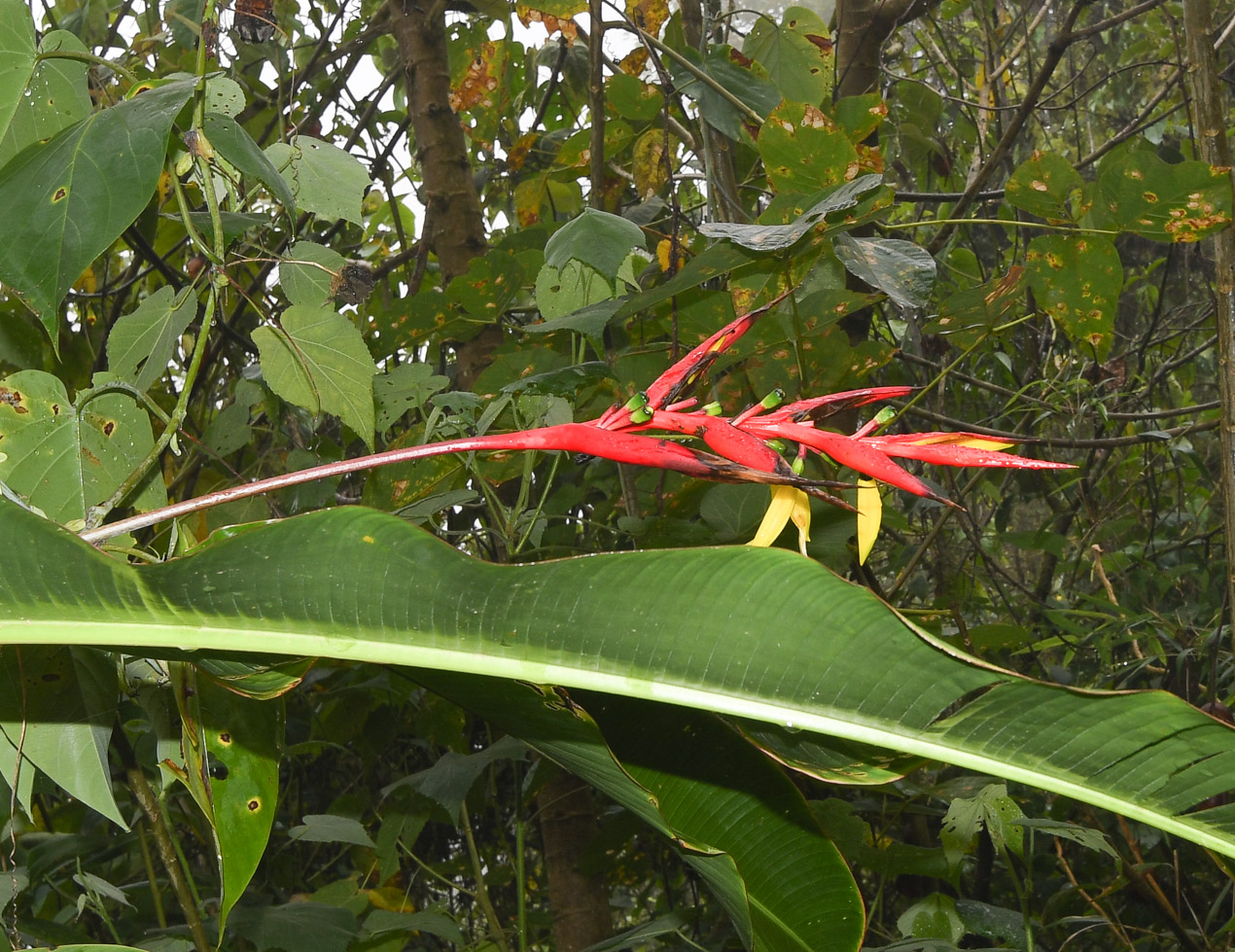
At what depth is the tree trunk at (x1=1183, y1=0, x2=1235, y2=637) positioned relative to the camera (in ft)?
2.48

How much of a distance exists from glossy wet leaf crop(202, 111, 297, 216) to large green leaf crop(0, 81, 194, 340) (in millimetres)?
64

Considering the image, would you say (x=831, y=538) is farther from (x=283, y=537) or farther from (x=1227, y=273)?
(x=283, y=537)

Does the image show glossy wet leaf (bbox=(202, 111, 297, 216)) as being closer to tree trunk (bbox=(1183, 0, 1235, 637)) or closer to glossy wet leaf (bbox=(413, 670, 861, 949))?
glossy wet leaf (bbox=(413, 670, 861, 949))

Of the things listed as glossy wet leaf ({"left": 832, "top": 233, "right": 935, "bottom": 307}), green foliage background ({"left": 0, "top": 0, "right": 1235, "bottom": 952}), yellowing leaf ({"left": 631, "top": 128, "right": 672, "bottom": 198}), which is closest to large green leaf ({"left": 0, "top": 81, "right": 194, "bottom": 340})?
green foliage background ({"left": 0, "top": 0, "right": 1235, "bottom": 952})

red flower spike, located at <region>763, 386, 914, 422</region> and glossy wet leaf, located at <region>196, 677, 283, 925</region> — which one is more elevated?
red flower spike, located at <region>763, 386, 914, 422</region>

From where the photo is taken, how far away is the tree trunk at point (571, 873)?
109 cm

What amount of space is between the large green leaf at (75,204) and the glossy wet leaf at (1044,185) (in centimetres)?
77

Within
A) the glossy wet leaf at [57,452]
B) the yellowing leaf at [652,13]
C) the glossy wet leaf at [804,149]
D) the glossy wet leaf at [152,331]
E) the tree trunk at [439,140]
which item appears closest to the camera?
the glossy wet leaf at [57,452]

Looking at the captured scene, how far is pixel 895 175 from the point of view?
179 cm

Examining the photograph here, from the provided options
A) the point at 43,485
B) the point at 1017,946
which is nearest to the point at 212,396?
the point at 43,485

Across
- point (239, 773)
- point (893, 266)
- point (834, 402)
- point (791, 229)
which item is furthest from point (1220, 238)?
point (239, 773)

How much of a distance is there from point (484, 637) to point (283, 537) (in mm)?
73

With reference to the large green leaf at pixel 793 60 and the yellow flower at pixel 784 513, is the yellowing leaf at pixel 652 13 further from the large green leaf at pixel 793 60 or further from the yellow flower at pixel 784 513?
the yellow flower at pixel 784 513

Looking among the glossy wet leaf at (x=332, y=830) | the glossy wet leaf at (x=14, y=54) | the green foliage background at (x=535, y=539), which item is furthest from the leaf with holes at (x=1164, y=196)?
the glossy wet leaf at (x=332, y=830)
